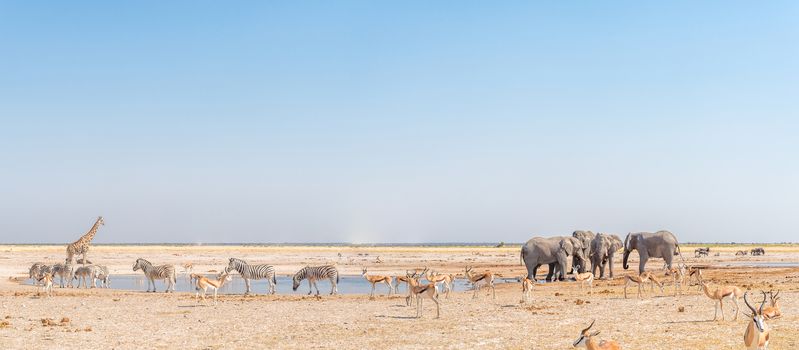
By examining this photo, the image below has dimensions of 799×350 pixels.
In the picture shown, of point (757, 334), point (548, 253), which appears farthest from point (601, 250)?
point (757, 334)

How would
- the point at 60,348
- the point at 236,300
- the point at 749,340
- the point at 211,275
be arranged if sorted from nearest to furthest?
1. the point at 749,340
2. the point at 60,348
3. the point at 236,300
4. the point at 211,275

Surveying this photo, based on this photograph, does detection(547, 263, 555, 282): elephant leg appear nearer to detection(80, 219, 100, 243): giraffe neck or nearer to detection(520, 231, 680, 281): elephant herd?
detection(520, 231, 680, 281): elephant herd

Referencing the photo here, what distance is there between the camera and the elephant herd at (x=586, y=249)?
38031 millimetres

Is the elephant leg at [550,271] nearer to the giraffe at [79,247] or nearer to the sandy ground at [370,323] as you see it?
the sandy ground at [370,323]

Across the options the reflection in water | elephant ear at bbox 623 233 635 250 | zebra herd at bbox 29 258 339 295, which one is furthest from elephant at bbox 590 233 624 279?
zebra herd at bbox 29 258 339 295

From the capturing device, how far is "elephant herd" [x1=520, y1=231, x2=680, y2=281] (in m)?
38.0

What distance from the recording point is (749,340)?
1245cm

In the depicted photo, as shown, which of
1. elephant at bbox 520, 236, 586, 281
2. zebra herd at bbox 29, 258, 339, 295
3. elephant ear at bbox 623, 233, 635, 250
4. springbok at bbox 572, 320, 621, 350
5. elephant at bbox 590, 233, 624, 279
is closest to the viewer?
springbok at bbox 572, 320, 621, 350

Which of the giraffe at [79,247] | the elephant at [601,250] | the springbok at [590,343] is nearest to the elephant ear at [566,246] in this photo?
the elephant at [601,250]

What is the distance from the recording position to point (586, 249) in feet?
138

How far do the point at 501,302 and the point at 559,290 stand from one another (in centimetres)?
618

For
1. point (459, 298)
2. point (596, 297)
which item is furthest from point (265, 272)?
point (596, 297)

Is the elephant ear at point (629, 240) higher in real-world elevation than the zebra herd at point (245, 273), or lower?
higher

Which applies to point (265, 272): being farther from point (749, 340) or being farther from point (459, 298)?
point (749, 340)
